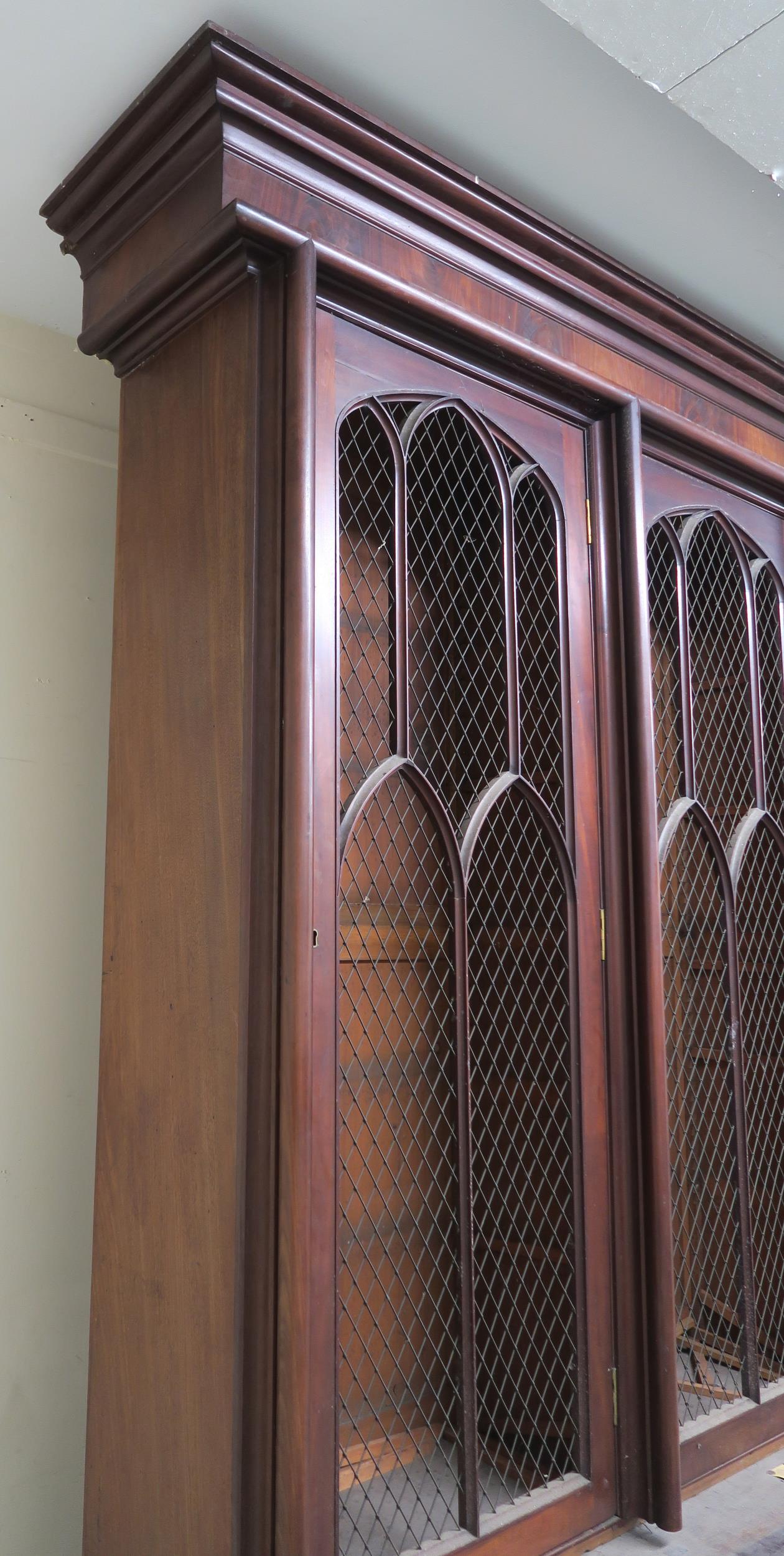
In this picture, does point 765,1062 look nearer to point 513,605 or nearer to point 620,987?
point 620,987

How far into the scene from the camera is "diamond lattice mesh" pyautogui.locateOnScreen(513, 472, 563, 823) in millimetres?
1884

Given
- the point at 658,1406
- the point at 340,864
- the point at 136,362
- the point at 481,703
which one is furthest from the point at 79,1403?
the point at 136,362

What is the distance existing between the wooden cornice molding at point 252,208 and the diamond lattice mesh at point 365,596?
23 cm

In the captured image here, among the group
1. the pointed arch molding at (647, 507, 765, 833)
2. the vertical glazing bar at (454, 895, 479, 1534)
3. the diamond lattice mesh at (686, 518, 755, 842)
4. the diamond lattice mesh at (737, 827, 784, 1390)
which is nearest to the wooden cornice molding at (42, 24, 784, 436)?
the pointed arch molding at (647, 507, 765, 833)

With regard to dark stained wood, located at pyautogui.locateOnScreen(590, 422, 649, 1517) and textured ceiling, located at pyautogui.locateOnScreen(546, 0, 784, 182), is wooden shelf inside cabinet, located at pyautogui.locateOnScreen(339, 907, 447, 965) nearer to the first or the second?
dark stained wood, located at pyautogui.locateOnScreen(590, 422, 649, 1517)

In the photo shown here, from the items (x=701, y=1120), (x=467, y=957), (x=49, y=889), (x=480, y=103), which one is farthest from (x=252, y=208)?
(x=701, y=1120)

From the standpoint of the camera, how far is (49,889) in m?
2.09

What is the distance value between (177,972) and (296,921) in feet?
0.83

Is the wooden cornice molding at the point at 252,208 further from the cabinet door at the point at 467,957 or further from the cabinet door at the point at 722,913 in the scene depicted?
the cabinet door at the point at 722,913

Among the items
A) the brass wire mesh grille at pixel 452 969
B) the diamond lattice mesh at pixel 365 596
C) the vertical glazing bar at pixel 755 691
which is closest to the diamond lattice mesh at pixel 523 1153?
the brass wire mesh grille at pixel 452 969

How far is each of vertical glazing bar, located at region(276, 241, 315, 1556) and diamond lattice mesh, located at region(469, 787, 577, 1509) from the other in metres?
0.45

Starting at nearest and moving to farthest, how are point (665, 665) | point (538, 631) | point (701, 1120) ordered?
point (538, 631)
point (701, 1120)
point (665, 665)

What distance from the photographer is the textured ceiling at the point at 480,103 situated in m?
1.44

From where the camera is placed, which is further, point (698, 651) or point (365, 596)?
point (698, 651)
